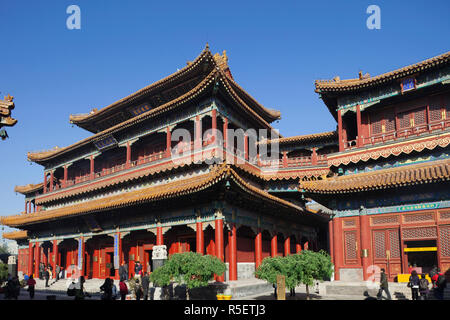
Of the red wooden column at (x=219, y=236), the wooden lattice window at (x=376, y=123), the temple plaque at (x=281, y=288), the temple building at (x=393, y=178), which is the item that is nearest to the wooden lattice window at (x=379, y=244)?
the temple building at (x=393, y=178)

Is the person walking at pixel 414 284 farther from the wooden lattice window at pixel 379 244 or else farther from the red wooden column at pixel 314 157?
the red wooden column at pixel 314 157

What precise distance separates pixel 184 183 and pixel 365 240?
8872mm

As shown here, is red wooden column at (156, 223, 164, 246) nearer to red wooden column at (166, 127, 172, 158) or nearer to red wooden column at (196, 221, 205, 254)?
red wooden column at (196, 221, 205, 254)

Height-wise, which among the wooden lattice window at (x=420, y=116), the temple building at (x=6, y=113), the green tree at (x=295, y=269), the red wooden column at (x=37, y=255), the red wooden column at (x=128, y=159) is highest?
the wooden lattice window at (x=420, y=116)

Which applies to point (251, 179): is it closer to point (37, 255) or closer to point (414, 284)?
point (414, 284)

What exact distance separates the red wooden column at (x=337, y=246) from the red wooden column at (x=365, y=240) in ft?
3.14

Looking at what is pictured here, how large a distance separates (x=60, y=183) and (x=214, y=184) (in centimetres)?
2228

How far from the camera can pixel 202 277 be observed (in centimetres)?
1346

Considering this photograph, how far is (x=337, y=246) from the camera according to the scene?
17422mm

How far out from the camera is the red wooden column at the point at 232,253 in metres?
17.5

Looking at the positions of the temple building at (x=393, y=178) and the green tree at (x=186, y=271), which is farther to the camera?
the temple building at (x=393, y=178)

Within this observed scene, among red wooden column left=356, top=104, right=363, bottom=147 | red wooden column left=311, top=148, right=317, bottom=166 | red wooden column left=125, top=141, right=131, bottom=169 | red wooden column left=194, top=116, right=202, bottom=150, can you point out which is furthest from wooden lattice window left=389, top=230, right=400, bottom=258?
red wooden column left=125, top=141, right=131, bottom=169
